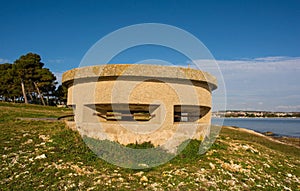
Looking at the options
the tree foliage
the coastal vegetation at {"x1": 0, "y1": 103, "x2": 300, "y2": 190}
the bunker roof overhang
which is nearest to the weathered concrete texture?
the bunker roof overhang

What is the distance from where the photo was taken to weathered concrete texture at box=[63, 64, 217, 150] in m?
8.35

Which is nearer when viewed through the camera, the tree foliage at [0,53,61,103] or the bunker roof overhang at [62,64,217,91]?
the bunker roof overhang at [62,64,217,91]

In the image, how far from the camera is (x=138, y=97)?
27.6 feet

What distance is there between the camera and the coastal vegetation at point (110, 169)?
640cm

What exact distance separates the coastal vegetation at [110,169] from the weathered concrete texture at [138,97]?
0.52 meters

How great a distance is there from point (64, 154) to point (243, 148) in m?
6.40

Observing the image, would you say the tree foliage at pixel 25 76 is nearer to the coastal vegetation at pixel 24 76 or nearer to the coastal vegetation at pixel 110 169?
the coastal vegetation at pixel 24 76

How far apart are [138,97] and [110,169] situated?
7.44 ft

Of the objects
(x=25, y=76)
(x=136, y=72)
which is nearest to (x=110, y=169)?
(x=136, y=72)

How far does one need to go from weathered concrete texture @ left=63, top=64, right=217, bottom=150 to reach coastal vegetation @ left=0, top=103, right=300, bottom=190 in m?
0.52

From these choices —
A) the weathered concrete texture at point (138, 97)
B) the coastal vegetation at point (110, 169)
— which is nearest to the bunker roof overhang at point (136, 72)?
the weathered concrete texture at point (138, 97)

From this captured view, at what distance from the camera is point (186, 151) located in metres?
8.64

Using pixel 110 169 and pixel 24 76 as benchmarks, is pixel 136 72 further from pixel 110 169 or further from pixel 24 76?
pixel 24 76

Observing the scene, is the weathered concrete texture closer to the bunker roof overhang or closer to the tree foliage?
the bunker roof overhang
